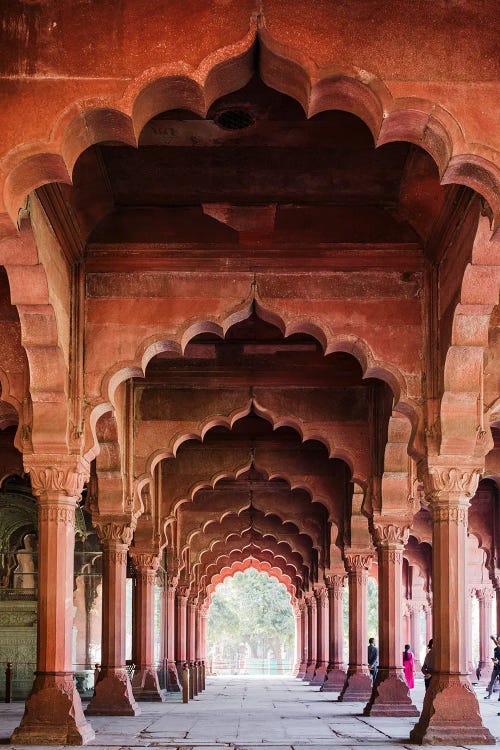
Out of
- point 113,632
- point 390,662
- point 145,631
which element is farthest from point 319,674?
point 113,632

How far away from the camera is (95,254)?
13.2m

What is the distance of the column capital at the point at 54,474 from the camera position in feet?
40.9

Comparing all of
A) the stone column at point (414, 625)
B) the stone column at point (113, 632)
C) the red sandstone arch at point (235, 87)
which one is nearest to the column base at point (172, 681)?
the stone column at point (113, 632)

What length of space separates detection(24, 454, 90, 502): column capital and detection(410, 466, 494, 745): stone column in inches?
161

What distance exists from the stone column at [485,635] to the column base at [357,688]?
932cm

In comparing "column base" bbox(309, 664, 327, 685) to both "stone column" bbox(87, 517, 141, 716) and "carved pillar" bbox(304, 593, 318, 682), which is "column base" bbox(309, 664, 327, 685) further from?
"stone column" bbox(87, 517, 141, 716)

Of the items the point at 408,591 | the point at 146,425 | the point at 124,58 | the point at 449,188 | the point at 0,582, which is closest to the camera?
the point at 124,58

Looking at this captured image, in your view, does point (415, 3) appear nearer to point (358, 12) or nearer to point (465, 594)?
point (358, 12)

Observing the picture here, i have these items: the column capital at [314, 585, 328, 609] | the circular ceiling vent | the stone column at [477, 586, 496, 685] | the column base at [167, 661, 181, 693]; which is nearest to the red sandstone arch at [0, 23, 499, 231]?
the circular ceiling vent

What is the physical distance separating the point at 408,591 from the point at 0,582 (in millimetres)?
16838

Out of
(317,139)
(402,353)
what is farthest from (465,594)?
(317,139)

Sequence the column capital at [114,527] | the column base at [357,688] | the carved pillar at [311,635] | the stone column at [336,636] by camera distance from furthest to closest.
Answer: the carved pillar at [311,635], the stone column at [336,636], the column base at [357,688], the column capital at [114,527]

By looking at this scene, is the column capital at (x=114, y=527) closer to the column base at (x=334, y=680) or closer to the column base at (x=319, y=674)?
the column base at (x=334, y=680)

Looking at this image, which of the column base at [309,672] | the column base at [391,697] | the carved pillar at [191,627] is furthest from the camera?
the column base at [309,672]
